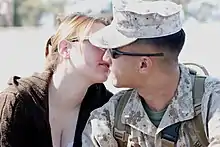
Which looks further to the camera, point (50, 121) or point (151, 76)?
point (50, 121)

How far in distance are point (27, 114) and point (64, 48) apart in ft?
0.96

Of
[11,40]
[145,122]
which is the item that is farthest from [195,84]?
[11,40]

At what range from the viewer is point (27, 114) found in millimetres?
1968

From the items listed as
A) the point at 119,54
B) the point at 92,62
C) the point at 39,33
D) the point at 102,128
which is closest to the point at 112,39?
the point at 119,54

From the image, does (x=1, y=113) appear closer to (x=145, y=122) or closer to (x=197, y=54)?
(x=145, y=122)

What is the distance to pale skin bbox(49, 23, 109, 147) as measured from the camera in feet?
6.38

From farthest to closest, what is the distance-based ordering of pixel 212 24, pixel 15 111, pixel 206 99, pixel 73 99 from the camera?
pixel 212 24, pixel 73 99, pixel 15 111, pixel 206 99

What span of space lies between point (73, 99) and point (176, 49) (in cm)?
67

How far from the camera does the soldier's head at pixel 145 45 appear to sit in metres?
1.50

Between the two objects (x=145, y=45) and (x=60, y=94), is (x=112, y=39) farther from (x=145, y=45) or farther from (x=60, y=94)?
(x=60, y=94)

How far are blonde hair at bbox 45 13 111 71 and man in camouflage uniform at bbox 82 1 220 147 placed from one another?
422 millimetres

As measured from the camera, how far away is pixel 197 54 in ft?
9.32

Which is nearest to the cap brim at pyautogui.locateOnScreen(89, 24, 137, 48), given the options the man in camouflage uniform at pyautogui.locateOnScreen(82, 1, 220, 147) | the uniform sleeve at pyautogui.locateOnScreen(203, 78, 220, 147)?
the man in camouflage uniform at pyautogui.locateOnScreen(82, 1, 220, 147)

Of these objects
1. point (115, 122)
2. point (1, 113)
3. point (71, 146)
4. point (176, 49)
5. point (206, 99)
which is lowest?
point (71, 146)
